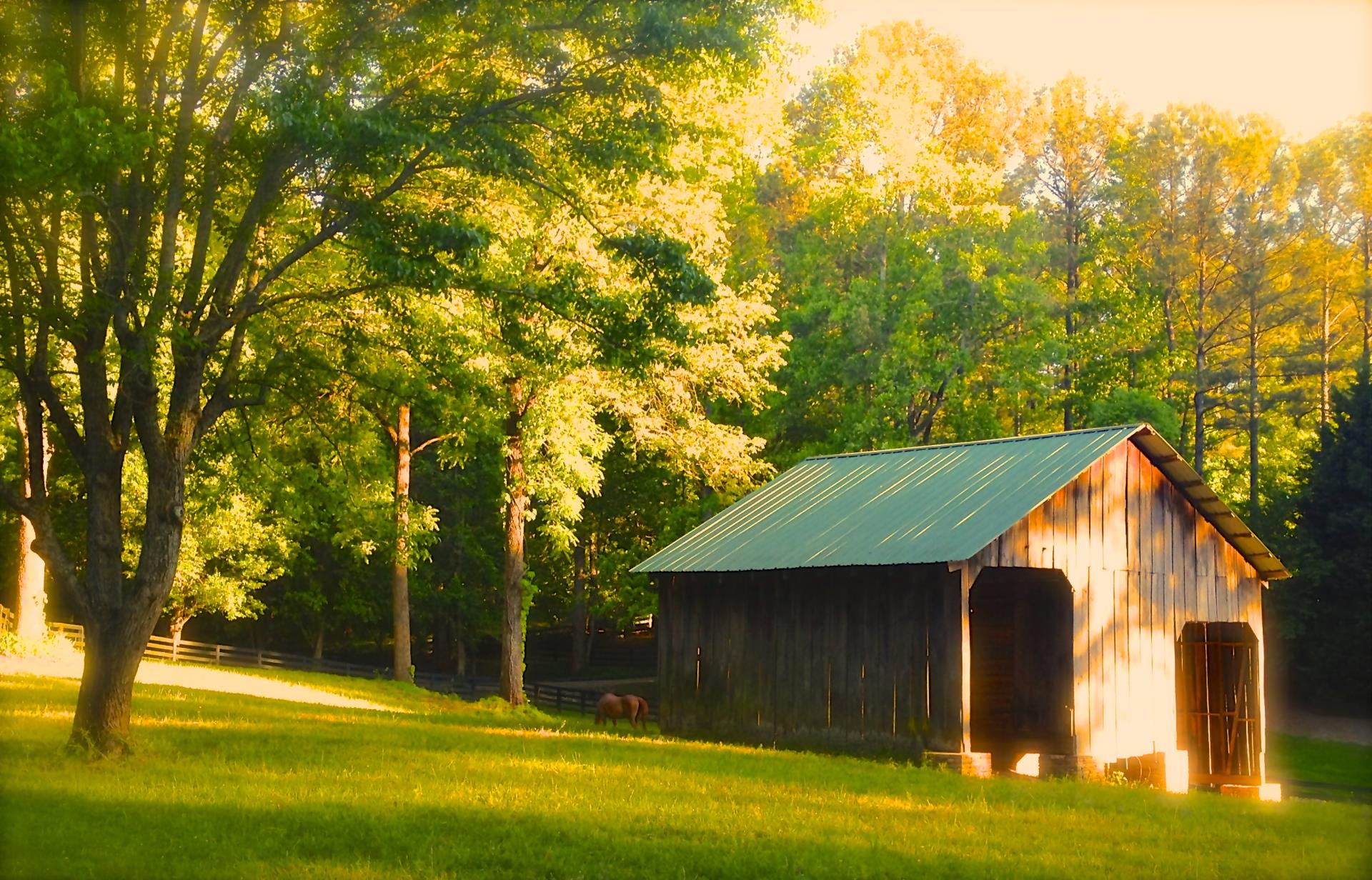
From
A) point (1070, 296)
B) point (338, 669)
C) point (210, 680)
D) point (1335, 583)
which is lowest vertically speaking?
point (338, 669)

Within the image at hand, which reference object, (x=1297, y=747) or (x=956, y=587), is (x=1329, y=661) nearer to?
(x=1297, y=747)

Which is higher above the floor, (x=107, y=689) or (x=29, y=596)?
(x=29, y=596)

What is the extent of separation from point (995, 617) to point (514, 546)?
48.2 ft

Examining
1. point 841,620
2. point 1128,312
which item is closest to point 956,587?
point 841,620

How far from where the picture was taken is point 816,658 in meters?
25.4

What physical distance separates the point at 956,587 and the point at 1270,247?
33.8m

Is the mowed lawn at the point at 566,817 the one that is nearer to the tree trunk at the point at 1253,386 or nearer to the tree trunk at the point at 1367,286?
the tree trunk at the point at 1253,386

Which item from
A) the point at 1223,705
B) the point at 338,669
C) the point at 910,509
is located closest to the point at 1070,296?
the point at 1223,705

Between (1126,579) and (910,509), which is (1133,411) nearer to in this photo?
(1126,579)

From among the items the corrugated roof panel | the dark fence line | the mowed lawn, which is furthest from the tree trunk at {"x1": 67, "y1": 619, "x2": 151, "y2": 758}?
the dark fence line

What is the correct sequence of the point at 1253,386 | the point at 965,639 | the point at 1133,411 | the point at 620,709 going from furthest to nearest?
the point at 1253,386 → the point at 1133,411 → the point at 620,709 → the point at 965,639

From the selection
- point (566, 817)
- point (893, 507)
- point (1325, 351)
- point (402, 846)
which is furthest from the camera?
point (1325, 351)

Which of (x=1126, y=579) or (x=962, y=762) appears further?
(x=1126, y=579)

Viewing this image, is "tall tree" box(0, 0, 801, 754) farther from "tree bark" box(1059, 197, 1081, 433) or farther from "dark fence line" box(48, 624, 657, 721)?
"tree bark" box(1059, 197, 1081, 433)
